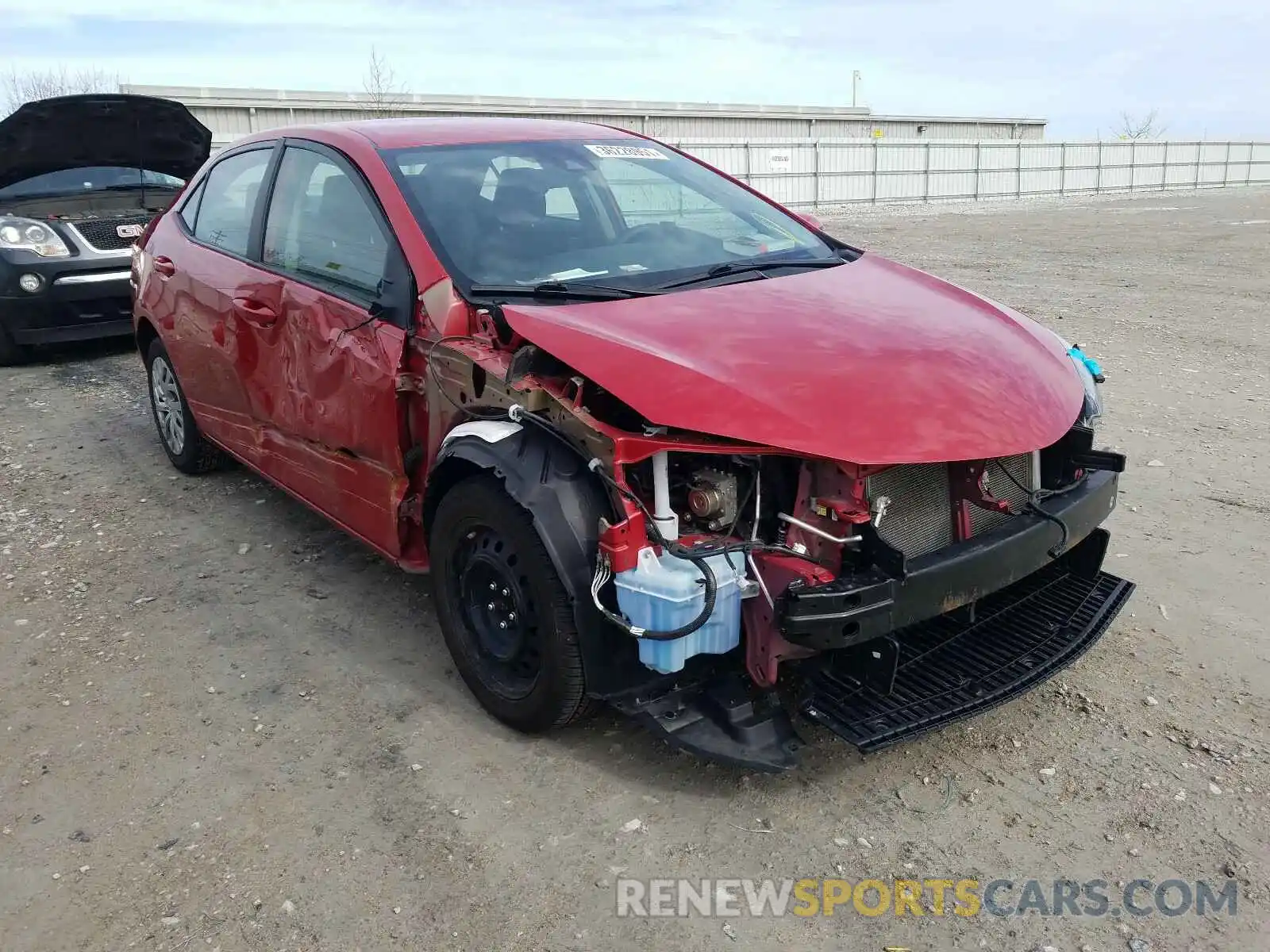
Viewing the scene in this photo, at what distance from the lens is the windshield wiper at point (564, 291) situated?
314cm

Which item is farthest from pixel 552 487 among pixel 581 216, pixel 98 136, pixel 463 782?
pixel 98 136

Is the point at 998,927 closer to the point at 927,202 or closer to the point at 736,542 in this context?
the point at 736,542

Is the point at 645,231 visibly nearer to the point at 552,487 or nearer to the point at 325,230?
the point at 325,230

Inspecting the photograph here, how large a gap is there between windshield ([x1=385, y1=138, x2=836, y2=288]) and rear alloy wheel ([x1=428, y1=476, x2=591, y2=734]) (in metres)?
0.79

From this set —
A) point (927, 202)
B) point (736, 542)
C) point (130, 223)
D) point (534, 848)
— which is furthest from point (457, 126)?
point (927, 202)

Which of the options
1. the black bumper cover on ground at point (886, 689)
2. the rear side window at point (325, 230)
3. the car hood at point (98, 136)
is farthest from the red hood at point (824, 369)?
the car hood at point (98, 136)

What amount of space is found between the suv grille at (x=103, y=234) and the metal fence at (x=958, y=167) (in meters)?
17.6

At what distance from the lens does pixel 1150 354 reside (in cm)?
774

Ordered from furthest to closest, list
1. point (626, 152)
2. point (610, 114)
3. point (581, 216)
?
point (610, 114), point (626, 152), point (581, 216)

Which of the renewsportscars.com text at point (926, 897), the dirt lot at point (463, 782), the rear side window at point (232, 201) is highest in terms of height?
the rear side window at point (232, 201)

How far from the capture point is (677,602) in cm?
250

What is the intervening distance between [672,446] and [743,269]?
3.78 ft

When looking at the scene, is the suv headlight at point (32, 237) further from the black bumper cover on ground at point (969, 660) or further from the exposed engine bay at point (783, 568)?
the black bumper cover on ground at point (969, 660)

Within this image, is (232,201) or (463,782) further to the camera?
(232,201)
